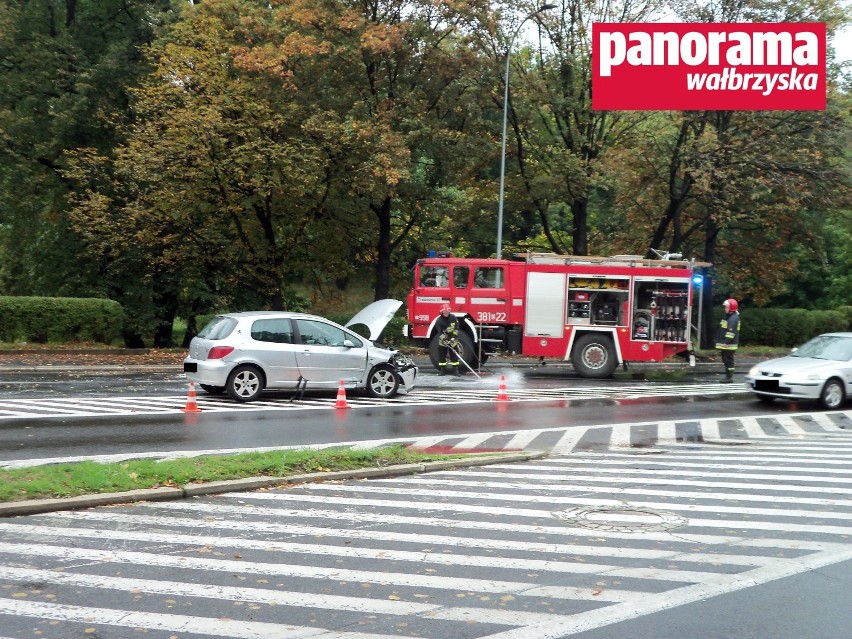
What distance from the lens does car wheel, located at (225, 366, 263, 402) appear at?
16.6 metres

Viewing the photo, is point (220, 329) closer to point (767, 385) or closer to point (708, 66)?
point (767, 385)

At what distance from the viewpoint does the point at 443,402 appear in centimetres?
1792

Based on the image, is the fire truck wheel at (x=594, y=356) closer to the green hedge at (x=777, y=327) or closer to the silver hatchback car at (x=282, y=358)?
the silver hatchback car at (x=282, y=358)

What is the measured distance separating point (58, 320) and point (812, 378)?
67.8 ft

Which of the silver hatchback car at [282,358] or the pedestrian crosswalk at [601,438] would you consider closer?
the pedestrian crosswalk at [601,438]

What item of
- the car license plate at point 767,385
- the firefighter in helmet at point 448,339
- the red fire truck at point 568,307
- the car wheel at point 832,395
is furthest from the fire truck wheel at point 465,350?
the car wheel at point 832,395

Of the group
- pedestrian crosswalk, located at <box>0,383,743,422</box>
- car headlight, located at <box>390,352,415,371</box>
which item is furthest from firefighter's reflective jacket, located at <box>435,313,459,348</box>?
car headlight, located at <box>390,352,415,371</box>

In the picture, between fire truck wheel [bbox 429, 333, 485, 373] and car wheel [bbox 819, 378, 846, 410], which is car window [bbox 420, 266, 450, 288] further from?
car wheel [bbox 819, 378, 846, 410]

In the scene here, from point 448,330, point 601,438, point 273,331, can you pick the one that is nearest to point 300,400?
point 273,331

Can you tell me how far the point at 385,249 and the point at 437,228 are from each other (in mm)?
4079

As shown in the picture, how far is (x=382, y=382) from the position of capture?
59.6ft

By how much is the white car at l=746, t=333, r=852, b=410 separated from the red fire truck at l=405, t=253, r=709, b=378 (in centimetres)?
514

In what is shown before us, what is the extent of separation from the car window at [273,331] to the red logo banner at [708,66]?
1679 cm

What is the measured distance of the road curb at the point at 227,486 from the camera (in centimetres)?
831
